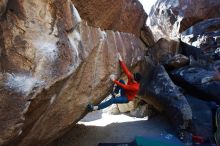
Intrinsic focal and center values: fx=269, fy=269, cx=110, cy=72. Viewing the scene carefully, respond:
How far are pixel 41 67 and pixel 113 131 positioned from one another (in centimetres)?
703

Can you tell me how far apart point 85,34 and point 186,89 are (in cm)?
744

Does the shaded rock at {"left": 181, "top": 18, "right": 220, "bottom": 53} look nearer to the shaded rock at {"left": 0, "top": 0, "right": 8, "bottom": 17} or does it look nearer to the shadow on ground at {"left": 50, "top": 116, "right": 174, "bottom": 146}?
the shadow on ground at {"left": 50, "top": 116, "right": 174, "bottom": 146}

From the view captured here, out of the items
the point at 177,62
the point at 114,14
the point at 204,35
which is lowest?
the point at 177,62

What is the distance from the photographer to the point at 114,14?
847 cm

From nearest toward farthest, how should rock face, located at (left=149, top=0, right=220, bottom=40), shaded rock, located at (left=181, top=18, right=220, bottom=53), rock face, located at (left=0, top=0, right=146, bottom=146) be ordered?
rock face, located at (left=0, top=0, right=146, bottom=146) < shaded rock, located at (left=181, top=18, right=220, bottom=53) < rock face, located at (left=149, top=0, right=220, bottom=40)

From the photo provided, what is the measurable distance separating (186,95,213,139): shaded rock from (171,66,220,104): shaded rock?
1.76 ft

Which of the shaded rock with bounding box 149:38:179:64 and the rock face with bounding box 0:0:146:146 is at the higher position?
the shaded rock with bounding box 149:38:179:64

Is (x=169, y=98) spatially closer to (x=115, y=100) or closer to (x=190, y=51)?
Result: (x=115, y=100)

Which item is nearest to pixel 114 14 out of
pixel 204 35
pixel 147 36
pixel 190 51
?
pixel 147 36

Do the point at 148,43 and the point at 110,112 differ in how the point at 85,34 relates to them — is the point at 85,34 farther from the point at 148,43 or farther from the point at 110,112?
the point at 110,112

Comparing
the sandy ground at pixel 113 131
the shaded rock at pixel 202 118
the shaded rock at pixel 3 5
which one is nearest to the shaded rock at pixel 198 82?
the shaded rock at pixel 202 118

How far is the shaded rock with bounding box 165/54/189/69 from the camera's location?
13211mm

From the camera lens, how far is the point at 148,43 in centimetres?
1307

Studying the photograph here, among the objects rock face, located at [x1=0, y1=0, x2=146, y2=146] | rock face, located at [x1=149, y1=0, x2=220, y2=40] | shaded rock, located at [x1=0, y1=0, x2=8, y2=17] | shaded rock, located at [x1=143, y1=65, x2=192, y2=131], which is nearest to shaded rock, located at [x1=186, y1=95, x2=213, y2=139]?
shaded rock, located at [x1=143, y1=65, x2=192, y2=131]
